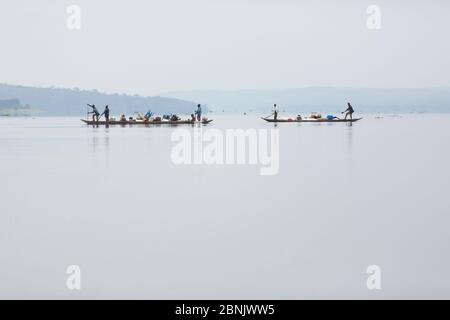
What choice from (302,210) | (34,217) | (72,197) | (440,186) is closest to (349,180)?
(440,186)

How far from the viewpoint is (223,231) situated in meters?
7.27

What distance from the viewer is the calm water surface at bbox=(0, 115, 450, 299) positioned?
18.3 feet

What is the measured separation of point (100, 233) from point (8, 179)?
4.56 m

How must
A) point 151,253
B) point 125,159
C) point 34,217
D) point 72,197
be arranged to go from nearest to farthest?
point 151,253 < point 34,217 < point 72,197 < point 125,159

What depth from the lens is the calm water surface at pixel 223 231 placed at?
558 centimetres

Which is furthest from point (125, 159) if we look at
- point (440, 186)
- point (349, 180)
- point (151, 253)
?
point (151, 253)
